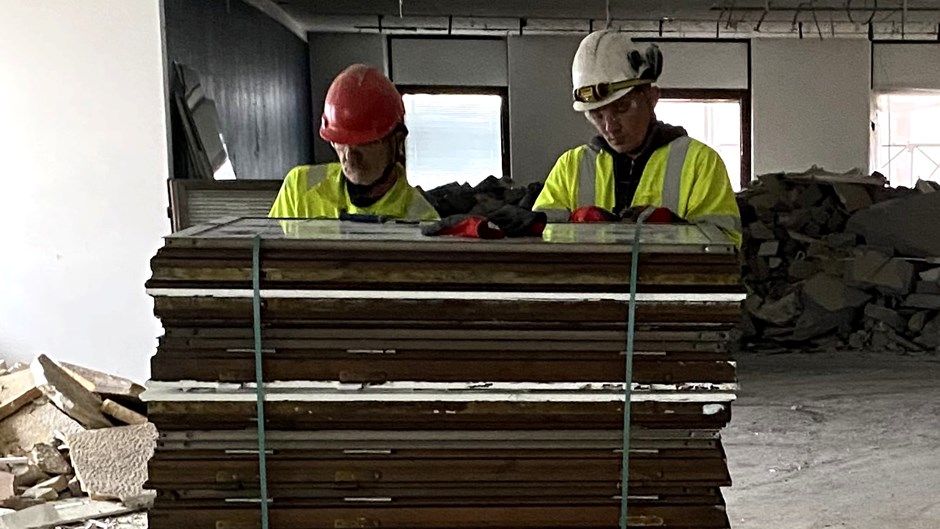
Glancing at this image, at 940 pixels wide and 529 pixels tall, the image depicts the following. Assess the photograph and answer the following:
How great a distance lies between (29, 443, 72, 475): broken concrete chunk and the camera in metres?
3.56

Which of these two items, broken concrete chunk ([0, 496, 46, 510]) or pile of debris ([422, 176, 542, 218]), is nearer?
broken concrete chunk ([0, 496, 46, 510])

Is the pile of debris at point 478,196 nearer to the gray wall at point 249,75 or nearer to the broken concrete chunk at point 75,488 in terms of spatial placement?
the gray wall at point 249,75

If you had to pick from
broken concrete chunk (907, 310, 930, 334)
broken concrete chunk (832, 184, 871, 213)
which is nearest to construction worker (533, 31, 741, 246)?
broken concrete chunk (907, 310, 930, 334)

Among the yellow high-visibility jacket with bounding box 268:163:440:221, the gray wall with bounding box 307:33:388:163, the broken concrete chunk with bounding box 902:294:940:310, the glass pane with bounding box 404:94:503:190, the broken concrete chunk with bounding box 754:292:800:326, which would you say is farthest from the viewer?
the glass pane with bounding box 404:94:503:190

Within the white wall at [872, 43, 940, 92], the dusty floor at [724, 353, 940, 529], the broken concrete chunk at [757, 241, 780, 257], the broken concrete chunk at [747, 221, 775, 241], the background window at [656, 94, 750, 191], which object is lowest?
the dusty floor at [724, 353, 940, 529]

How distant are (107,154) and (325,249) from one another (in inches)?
146

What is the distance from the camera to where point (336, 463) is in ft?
4.35

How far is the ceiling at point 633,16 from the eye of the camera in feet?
28.6

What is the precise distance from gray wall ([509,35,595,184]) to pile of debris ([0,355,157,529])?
6.93m

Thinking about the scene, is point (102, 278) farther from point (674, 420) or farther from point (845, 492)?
point (674, 420)

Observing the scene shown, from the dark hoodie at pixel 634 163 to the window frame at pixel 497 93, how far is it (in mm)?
8061

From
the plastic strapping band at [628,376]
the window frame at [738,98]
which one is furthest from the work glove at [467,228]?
the window frame at [738,98]

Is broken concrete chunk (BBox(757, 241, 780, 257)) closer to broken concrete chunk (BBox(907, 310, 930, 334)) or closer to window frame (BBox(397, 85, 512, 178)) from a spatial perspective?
broken concrete chunk (BBox(907, 310, 930, 334))

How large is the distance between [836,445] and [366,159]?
3072mm
